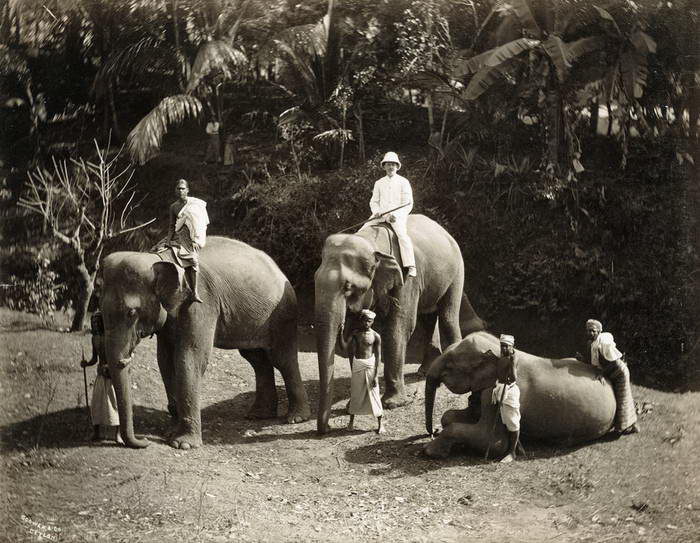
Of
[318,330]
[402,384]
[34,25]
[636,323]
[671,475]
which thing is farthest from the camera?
[636,323]

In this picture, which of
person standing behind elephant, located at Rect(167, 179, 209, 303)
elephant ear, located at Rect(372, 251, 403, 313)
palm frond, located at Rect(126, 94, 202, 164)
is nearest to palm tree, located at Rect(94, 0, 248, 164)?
palm frond, located at Rect(126, 94, 202, 164)

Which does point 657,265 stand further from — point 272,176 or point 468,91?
point 272,176

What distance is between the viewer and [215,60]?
52.0 feet

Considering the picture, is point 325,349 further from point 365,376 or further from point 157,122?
point 157,122

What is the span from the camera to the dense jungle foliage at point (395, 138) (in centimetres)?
1565

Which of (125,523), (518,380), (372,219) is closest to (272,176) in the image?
(372,219)

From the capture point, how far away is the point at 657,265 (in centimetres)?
1730

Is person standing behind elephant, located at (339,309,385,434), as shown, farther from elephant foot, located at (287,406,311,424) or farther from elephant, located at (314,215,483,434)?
elephant foot, located at (287,406,311,424)

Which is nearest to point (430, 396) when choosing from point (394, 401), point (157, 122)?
point (394, 401)

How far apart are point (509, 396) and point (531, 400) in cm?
47

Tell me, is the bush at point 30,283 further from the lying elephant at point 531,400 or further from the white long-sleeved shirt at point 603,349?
the white long-sleeved shirt at point 603,349

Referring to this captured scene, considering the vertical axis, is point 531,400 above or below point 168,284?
below

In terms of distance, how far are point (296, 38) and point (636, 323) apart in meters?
8.04

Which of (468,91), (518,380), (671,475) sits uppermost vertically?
(468,91)
